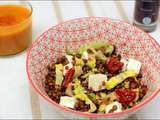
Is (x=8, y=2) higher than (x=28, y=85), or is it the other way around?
(x=8, y=2)

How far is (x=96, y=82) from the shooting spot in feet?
2.48

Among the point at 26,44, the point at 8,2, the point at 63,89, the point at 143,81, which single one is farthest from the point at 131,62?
the point at 8,2

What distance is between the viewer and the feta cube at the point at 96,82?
753 millimetres

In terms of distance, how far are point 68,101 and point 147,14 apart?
395 mm

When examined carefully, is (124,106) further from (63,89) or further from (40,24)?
(40,24)

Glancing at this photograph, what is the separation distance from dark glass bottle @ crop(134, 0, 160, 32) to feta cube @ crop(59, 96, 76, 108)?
0.37m

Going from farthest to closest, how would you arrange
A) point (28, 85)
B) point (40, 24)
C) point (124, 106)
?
point (40, 24)
point (28, 85)
point (124, 106)

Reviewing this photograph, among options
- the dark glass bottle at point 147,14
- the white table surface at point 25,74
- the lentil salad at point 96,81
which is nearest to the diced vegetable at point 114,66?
the lentil salad at point 96,81

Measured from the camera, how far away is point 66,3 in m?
1.14

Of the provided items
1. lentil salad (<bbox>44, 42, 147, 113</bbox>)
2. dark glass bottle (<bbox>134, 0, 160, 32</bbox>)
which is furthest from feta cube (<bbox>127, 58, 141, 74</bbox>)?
dark glass bottle (<bbox>134, 0, 160, 32</bbox>)

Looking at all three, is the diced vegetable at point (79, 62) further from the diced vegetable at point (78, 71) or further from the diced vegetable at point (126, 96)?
the diced vegetable at point (126, 96)

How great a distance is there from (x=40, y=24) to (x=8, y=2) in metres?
0.11

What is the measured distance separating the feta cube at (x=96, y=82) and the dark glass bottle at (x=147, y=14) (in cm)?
29

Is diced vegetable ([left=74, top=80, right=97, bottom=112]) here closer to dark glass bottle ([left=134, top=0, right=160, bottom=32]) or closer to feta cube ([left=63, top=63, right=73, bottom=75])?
feta cube ([left=63, top=63, right=73, bottom=75])
